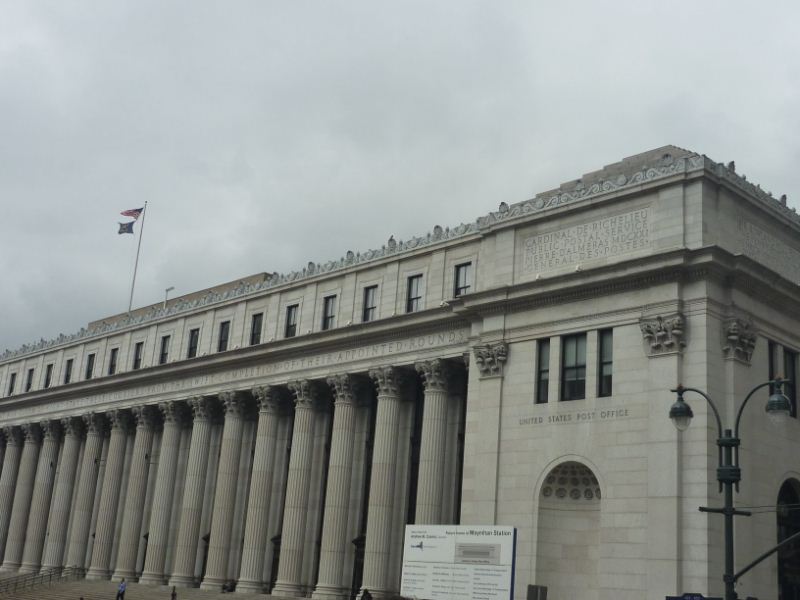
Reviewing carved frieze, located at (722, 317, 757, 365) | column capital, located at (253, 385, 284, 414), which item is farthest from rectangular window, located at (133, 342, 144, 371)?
carved frieze, located at (722, 317, 757, 365)

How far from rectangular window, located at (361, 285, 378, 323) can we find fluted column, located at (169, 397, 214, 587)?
15.4 m

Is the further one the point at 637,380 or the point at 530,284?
the point at 530,284

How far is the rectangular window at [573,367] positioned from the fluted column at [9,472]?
60745mm

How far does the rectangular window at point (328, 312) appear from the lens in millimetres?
60500

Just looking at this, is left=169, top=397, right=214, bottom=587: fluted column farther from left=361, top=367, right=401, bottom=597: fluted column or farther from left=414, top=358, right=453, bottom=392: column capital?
left=414, top=358, right=453, bottom=392: column capital

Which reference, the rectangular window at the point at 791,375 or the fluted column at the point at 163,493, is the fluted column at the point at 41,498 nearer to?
the fluted column at the point at 163,493

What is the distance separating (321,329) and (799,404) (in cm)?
2785

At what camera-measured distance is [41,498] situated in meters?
83.5

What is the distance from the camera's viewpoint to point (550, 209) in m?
47.6

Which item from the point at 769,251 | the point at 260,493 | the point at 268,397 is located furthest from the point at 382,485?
the point at 769,251

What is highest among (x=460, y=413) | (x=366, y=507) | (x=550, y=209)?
(x=550, y=209)

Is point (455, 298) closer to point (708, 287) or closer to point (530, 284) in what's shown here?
point (530, 284)

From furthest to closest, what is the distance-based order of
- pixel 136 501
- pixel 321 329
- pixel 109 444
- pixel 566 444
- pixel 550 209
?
pixel 109 444, pixel 136 501, pixel 321 329, pixel 550 209, pixel 566 444

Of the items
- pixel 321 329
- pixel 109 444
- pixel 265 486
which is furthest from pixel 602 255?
pixel 109 444
